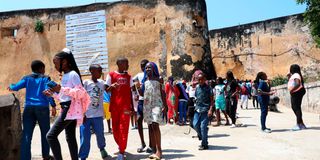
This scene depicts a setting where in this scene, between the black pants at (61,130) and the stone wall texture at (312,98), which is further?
the stone wall texture at (312,98)

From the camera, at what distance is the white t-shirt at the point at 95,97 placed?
17.4ft

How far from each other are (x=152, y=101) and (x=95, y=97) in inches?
34.0

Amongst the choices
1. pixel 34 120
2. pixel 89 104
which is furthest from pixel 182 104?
pixel 34 120

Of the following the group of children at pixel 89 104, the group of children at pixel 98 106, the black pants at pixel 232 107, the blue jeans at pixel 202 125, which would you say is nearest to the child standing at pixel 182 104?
the black pants at pixel 232 107

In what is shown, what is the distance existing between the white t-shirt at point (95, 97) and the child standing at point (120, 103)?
A: 0.18m

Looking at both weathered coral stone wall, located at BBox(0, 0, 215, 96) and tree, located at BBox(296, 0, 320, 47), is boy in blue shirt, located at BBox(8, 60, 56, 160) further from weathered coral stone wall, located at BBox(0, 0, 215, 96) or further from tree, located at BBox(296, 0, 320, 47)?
tree, located at BBox(296, 0, 320, 47)

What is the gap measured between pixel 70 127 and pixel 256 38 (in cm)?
2632

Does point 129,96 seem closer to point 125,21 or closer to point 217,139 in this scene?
point 217,139

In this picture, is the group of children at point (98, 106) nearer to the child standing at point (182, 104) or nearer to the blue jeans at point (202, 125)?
the blue jeans at point (202, 125)

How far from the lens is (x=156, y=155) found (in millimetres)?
5105

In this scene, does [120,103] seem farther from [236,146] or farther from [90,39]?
[90,39]

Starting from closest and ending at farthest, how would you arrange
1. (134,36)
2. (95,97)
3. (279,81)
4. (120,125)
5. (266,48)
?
(120,125) < (95,97) < (134,36) < (279,81) < (266,48)

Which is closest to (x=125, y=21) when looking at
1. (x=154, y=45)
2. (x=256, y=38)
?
(x=154, y=45)

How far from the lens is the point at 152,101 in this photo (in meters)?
5.29
